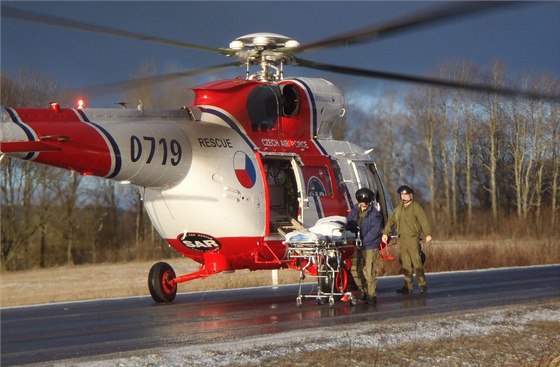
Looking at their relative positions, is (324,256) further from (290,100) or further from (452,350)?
(452,350)

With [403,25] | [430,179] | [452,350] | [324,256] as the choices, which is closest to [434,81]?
[403,25]

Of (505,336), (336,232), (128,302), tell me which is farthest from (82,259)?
(505,336)

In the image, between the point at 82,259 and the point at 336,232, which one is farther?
the point at 82,259

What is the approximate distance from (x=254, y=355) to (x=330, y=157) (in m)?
9.41

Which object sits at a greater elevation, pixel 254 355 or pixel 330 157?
pixel 330 157

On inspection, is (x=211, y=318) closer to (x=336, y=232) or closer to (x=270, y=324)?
(x=270, y=324)

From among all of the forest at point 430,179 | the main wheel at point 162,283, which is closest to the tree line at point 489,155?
the forest at point 430,179

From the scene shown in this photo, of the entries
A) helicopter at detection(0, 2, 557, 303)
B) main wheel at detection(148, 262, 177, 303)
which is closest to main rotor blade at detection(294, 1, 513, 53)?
helicopter at detection(0, 2, 557, 303)

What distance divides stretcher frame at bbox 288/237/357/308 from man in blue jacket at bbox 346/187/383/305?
0.31m

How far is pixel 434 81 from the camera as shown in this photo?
1537cm

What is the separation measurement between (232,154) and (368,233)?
3023mm

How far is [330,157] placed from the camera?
773 inches

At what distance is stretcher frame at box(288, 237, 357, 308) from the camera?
54.8ft

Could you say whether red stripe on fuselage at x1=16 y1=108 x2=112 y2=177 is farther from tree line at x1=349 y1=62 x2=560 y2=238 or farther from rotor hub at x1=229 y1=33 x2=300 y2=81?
tree line at x1=349 y1=62 x2=560 y2=238
